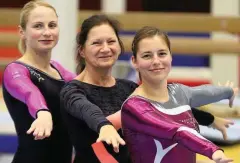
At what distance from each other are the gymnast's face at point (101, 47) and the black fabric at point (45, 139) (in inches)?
8.6

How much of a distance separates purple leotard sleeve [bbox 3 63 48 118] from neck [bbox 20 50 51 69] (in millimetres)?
58

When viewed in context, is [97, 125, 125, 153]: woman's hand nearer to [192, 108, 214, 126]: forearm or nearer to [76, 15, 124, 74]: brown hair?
[76, 15, 124, 74]: brown hair

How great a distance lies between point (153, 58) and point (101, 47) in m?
0.18

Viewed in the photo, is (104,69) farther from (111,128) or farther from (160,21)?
(160,21)

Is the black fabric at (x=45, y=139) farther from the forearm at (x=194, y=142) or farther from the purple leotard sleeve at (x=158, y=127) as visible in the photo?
the forearm at (x=194, y=142)

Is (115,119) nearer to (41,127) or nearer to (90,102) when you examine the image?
(90,102)

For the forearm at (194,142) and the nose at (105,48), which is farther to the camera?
the nose at (105,48)

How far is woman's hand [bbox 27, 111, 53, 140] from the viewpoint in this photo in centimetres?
124

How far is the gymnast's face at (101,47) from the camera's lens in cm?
139

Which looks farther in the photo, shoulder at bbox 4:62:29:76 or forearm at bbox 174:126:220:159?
shoulder at bbox 4:62:29:76

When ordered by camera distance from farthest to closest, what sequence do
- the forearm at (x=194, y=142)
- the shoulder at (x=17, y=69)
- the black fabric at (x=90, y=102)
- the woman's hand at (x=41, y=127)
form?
1. the shoulder at (x=17, y=69)
2. the black fabric at (x=90, y=102)
3. the woman's hand at (x=41, y=127)
4. the forearm at (x=194, y=142)

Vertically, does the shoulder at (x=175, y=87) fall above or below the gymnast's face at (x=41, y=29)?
below

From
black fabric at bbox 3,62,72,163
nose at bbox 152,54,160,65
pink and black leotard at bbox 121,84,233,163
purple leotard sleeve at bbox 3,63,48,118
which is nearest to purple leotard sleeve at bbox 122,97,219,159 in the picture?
pink and black leotard at bbox 121,84,233,163

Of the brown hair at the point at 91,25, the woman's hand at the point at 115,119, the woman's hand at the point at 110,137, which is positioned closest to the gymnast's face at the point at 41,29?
the brown hair at the point at 91,25
